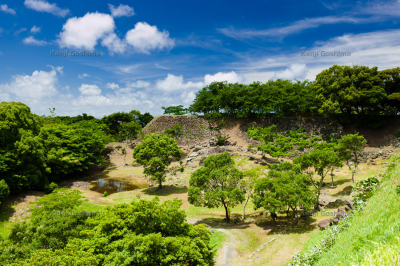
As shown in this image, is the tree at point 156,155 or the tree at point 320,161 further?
the tree at point 156,155

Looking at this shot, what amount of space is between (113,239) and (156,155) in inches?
778

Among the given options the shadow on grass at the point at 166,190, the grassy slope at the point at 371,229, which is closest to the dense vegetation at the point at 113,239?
the grassy slope at the point at 371,229

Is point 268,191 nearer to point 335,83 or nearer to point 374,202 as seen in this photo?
point 374,202

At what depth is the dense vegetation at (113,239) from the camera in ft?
32.1

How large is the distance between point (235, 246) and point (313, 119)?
124ft

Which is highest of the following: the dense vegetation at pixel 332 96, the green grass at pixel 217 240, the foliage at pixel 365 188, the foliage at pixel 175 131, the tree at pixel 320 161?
the dense vegetation at pixel 332 96

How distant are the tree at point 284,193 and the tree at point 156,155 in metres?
15.0

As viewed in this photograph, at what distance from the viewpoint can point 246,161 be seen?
36.8 meters

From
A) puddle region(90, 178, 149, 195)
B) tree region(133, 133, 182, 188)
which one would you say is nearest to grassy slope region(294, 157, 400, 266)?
tree region(133, 133, 182, 188)

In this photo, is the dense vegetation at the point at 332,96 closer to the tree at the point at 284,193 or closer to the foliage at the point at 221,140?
the foliage at the point at 221,140

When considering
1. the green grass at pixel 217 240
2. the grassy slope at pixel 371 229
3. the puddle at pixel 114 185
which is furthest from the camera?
the puddle at pixel 114 185

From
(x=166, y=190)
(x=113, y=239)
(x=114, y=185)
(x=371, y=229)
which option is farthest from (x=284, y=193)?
(x=114, y=185)

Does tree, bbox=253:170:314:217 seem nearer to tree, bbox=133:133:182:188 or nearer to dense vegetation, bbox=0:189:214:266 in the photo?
dense vegetation, bbox=0:189:214:266

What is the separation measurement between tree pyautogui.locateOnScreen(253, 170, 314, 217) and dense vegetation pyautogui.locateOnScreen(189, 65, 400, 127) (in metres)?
26.1
